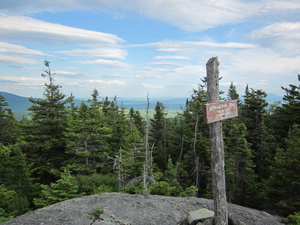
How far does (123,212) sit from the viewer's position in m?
10.4

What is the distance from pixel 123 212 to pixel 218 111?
7.54m

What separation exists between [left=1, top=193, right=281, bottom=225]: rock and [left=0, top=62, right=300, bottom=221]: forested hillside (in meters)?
2.28

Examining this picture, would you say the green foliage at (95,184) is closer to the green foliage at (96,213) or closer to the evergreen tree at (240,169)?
the green foliage at (96,213)

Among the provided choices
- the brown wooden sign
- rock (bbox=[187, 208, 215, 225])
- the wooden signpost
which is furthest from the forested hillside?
the brown wooden sign

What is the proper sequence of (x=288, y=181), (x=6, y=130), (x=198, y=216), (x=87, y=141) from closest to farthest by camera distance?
(x=198, y=216), (x=288, y=181), (x=87, y=141), (x=6, y=130)

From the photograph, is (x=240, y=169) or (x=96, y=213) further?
(x=240, y=169)

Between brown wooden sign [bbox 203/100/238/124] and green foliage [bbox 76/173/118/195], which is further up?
brown wooden sign [bbox 203/100/238/124]

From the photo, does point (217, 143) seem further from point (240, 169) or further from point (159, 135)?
point (159, 135)

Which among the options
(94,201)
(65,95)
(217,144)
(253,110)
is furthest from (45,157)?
(253,110)

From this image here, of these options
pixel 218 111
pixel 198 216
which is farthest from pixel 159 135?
pixel 218 111

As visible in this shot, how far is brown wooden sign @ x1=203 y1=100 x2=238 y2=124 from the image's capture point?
5.82 metres

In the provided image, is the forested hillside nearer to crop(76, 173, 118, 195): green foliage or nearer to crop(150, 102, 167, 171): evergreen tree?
crop(76, 173, 118, 195): green foliage

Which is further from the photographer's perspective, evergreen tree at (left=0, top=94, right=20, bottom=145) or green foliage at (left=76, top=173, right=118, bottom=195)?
evergreen tree at (left=0, top=94, right=20, bottom=145)

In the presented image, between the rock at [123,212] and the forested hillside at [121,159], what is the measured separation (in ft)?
7.49
